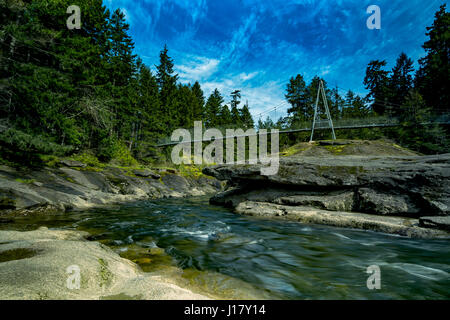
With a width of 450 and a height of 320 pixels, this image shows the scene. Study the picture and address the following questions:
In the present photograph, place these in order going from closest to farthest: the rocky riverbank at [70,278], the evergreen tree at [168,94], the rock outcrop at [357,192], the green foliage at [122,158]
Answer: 1. the rocky riverbank at [70,278]
2. the rock outcrop at [357,192]
3. the green foliage at [122,158]
4. the evergreen tree at [168,94]

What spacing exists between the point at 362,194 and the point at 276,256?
4.57m

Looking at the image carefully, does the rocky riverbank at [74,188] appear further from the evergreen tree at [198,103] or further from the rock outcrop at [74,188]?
the evergreen tree at [198,103]

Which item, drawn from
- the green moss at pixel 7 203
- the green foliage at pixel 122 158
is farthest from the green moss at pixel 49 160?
the green foliage at pixel 122 158

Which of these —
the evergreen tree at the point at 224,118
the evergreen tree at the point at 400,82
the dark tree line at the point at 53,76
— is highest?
the evergreen tree at the point at 400,82

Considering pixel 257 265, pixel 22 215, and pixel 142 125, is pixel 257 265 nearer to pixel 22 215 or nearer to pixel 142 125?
pixel 22 215

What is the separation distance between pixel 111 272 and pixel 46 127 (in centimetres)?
1088

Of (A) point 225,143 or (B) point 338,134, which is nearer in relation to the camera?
(B) point 338,134

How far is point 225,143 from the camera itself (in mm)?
34812

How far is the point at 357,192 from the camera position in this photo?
6777 mm

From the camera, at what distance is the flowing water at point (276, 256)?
2.53 meters

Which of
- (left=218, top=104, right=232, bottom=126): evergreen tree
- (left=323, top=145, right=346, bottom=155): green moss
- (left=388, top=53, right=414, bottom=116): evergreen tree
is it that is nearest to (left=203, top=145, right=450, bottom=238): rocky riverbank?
(left=323, top=145, right=346, bottom=155): green moss

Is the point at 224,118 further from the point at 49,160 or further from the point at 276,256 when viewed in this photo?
the point at 276,256
